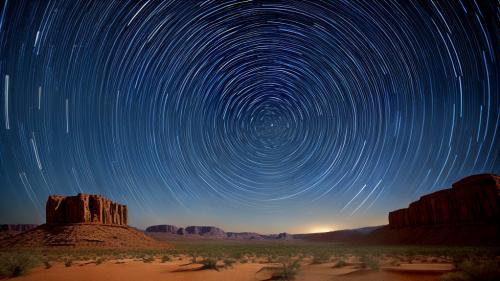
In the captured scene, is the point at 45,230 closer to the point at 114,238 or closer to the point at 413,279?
the point at 114,238

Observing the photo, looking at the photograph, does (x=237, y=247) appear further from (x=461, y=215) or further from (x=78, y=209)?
(x=461, y=215)

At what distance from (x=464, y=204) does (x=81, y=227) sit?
99.2 m

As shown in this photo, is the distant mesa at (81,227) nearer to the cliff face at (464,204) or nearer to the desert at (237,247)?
A: the desert at (237,247)

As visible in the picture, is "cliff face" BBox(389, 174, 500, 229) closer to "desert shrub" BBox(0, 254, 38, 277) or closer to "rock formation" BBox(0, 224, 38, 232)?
"desert shrub" BBox(0, 254, 38, 277)

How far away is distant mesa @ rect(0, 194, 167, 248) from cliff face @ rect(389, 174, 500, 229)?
260 feet

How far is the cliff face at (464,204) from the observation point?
203 ft

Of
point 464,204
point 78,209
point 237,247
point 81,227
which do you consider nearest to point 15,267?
point 237,247

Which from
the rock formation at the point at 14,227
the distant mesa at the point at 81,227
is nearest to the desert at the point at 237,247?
the distant mesa at the point at 81,227

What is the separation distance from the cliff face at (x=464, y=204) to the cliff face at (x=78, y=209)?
9860 cm

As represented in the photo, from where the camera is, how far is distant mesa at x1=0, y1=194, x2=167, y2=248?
65.1m

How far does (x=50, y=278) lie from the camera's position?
44.5 ft

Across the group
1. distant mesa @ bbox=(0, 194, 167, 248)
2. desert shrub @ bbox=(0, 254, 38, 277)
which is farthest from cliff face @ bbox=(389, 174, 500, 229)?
distant mesa @ bbox=(0, 194, 167, 248)

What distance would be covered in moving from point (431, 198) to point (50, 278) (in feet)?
311

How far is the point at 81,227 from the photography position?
7788 centimetres
